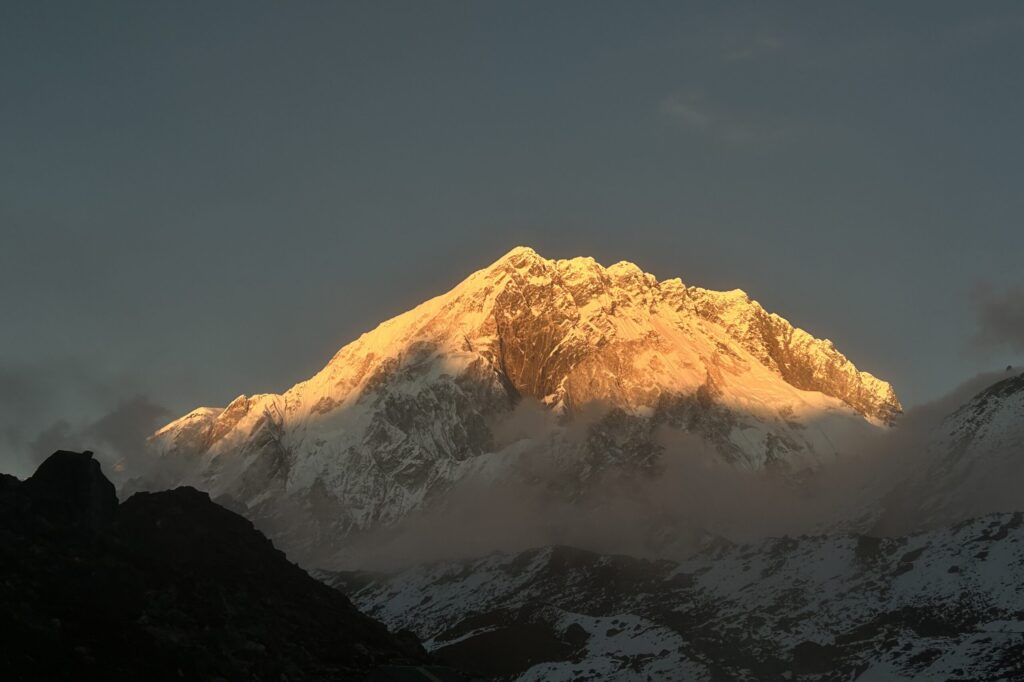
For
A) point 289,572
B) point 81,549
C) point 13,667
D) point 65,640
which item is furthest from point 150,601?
point 289,572

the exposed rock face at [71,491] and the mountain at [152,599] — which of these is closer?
the mountain at [152,599]

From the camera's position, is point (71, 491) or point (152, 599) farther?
point (71, 491)

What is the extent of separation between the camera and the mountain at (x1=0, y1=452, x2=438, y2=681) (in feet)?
375

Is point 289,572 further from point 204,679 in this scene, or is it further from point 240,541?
point 204,679

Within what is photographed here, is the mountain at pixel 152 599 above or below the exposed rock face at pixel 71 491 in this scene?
below

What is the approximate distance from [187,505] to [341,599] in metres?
23.0

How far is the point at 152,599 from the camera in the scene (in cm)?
13050

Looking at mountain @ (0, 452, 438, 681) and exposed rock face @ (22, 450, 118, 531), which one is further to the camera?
exposed rock face @ (22, 450, 118, 531)

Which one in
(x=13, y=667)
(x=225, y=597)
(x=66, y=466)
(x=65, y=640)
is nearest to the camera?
(x=13, y=667)

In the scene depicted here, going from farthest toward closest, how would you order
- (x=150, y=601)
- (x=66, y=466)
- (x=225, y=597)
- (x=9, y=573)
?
1. (x=66, y=466)
2. (x=225, y=597)
3. (x=150, y=601)
4. (x=9, y=573)

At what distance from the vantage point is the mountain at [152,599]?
11425 cm

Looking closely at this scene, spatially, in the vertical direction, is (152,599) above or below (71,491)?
below

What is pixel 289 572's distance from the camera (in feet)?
566

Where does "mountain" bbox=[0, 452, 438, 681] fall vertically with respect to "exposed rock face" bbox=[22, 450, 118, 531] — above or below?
below
